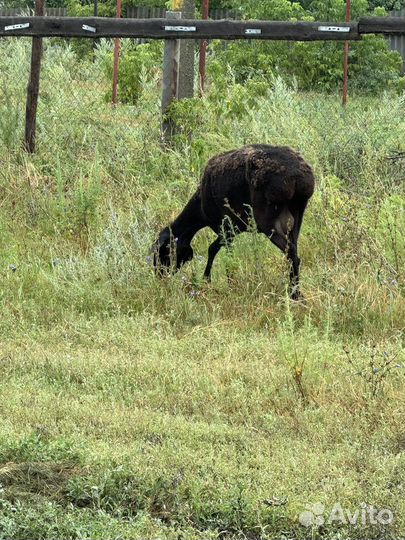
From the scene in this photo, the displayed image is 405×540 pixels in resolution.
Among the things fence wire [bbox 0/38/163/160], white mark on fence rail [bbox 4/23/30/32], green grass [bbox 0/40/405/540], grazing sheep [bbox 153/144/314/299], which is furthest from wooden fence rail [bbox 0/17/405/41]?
grazing sheep [bbox 153/144/314/299]

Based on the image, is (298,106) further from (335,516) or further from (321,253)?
(335,516)

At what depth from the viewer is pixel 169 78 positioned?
1348cm

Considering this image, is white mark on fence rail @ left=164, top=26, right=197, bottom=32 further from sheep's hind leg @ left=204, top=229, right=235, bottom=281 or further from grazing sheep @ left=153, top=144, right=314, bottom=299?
sheep's hind leg @ left=204, top=229, right=235, bottom=281

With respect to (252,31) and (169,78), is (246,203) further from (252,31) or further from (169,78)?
(169,78)

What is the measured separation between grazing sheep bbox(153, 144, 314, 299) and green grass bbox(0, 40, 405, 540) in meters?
0.21

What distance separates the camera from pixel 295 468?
6.07 meters

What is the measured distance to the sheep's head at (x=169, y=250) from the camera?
10.3 metres

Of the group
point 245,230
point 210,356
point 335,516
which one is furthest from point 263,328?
point 335,516

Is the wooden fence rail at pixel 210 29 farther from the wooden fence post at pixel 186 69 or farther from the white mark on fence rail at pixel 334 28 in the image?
the wooden fence post at pixel 186 69

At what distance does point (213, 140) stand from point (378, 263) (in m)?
3.79

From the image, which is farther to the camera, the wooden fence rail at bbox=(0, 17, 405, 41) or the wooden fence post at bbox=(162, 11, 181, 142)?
the wooden fence post at bbox=(162, 11, 181, 142)

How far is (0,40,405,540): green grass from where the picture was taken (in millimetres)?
5746

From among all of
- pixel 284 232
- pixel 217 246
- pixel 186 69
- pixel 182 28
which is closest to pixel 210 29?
pixel 182 28

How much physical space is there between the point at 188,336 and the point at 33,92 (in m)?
5.83
